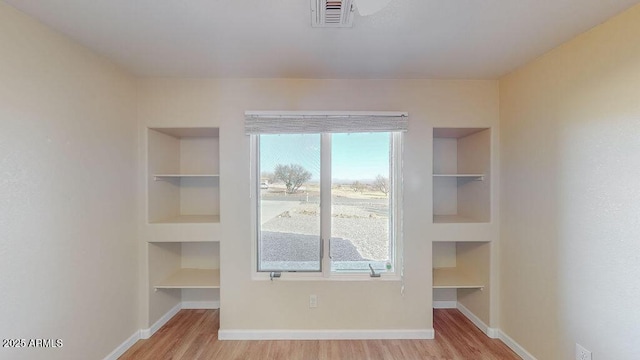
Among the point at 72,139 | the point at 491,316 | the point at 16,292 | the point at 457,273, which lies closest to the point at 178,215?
the point at 72,139

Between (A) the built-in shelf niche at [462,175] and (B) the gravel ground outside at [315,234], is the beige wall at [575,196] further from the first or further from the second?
(B) the gravel ground outside at [315,234]

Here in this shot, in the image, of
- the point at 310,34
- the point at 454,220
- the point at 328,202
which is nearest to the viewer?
the point at 310,34

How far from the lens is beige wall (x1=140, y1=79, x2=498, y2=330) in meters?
2.49

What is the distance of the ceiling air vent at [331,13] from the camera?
1401 mm

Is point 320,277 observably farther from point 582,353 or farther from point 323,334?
point 582,353

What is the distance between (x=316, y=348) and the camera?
233 centimetres

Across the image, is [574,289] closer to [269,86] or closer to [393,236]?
[393,236]

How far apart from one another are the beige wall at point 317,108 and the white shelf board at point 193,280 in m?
0.17

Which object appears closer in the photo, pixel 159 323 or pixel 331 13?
pixel 331 13

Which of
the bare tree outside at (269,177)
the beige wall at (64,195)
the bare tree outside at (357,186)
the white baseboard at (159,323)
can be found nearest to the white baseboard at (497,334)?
the bare tree outside at (357,186)

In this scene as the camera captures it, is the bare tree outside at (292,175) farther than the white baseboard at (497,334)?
Yes

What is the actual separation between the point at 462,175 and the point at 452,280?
108cm

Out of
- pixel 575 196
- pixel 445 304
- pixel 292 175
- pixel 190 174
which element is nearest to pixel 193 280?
pixel 190 174

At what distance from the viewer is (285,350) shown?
2.30m
